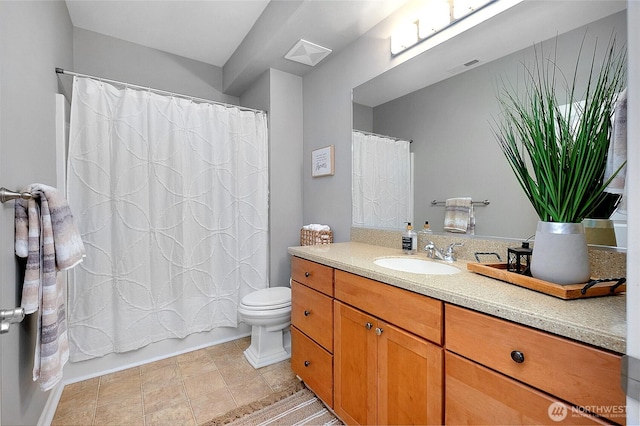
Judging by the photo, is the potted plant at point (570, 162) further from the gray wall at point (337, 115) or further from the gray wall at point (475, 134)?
the gray wall at point (337, 115)

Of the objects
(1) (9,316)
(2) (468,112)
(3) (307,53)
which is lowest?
(1) (9,316)

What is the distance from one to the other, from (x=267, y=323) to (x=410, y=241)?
1.13 m

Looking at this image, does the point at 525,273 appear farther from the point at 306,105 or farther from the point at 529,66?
the point at 306,105

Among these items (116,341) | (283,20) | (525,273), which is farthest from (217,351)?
(283,20)

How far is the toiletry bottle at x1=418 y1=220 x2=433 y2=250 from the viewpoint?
5.24 feet

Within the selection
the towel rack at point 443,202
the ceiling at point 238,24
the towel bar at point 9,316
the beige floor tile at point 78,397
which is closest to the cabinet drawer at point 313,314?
the towel rack at point 443,202

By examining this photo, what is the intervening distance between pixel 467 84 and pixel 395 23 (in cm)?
66

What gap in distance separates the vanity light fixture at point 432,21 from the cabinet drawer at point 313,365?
5.93ft

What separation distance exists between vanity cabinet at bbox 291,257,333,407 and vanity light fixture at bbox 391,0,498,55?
139 cm

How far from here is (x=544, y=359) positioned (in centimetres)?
69

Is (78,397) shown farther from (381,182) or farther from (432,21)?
(432,21)

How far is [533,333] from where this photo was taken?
2.32 ft

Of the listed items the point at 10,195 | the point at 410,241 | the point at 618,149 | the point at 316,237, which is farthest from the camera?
the point at 316,237

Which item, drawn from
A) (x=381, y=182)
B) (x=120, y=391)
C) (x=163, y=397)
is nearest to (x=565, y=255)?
(x=381, y=182)
